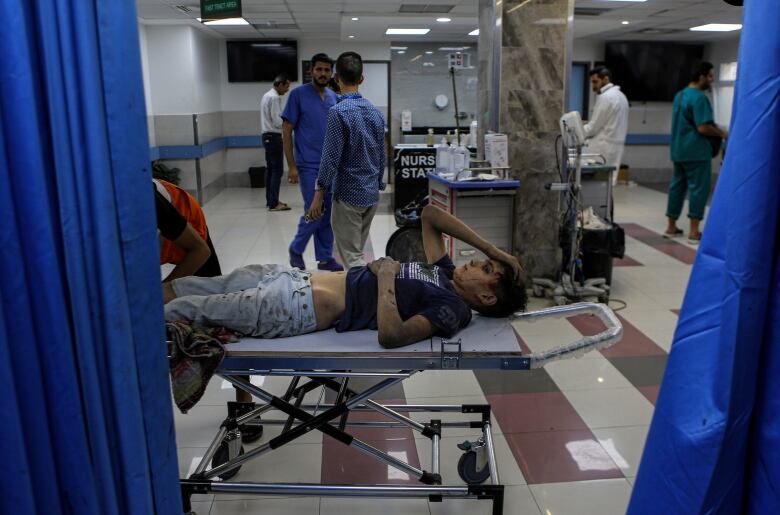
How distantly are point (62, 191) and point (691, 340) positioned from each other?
96 cm

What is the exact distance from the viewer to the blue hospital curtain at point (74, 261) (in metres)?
0.98

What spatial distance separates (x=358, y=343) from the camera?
204 cm

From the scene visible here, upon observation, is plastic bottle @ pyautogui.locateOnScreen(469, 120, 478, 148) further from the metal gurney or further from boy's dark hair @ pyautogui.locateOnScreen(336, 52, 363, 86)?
the metal gurney

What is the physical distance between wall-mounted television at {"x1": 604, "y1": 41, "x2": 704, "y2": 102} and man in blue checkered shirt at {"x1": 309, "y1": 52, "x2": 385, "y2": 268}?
812 centimetres

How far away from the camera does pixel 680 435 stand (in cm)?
98

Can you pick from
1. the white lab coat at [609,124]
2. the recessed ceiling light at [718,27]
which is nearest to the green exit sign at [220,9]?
the white lab coat at [609,124]

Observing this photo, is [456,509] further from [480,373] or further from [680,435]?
[680,435]

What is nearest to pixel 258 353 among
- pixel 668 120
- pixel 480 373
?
pixel 480 373

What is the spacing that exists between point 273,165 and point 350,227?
434 cm

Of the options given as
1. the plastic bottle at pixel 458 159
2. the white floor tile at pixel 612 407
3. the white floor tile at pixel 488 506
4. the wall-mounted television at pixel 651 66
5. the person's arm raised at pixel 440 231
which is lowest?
the white floor tile at pixel 488 506

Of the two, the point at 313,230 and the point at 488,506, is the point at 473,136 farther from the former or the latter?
the point at 488,506

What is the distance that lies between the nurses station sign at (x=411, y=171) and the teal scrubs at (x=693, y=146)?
7.61 ft

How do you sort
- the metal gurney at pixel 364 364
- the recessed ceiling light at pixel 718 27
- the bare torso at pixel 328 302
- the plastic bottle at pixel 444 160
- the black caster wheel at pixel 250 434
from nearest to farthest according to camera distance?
the metal gurney at pixel 364 364 → the bare torso at pixel 328 302 → the black caster wheel at pixel 250 434 → the plastic bottle at pixel 444 160 → the recessed ceiling light at pixel 718 27

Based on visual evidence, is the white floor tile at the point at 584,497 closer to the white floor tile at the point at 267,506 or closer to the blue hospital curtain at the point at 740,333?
the white floor tile at the point at 267,506
